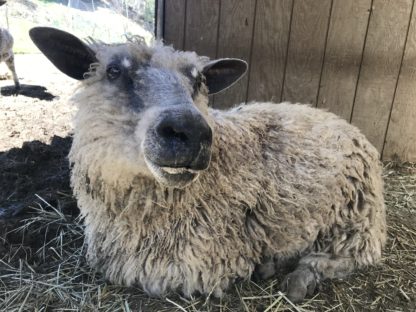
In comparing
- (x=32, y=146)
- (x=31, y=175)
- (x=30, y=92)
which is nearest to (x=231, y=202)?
(x=31, y=175)

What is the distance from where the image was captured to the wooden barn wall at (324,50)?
433cm

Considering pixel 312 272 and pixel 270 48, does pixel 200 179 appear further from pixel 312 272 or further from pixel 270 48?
pixel 270 48

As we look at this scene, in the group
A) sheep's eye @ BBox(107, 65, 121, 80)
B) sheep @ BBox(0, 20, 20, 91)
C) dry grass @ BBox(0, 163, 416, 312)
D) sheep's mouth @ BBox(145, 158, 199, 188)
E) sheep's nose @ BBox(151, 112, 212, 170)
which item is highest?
sheep's eye @ BBox(107, 65, 121, 80)

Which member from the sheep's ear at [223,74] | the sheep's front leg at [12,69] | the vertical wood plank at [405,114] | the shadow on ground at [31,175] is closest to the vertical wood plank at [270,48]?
the vertical wood plank at [405,114]

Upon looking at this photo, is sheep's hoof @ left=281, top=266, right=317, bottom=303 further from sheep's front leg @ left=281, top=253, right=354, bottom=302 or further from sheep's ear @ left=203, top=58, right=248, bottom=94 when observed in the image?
sheep's ear @ left=203, top=58, right=248, bottom=94

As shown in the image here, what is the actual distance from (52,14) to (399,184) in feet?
40.8

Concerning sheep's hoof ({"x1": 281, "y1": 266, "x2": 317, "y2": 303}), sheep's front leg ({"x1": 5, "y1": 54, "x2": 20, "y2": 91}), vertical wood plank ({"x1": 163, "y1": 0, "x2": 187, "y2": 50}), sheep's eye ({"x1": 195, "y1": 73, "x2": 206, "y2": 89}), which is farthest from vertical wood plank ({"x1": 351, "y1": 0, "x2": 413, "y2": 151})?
sheep's front leg ({"x1": 5, "y1": 54, "x2": 20, "y2": 91})

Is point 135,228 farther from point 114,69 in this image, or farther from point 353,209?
point 353,209

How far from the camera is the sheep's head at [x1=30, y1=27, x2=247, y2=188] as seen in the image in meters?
1.82

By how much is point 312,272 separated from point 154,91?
1.59 metres

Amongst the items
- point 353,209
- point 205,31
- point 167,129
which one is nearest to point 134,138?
point 167,129

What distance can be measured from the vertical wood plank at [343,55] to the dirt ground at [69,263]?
3.10 ft

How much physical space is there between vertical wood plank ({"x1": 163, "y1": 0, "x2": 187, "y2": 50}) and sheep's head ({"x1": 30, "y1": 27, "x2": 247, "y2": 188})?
2.15m

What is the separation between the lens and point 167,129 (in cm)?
181
